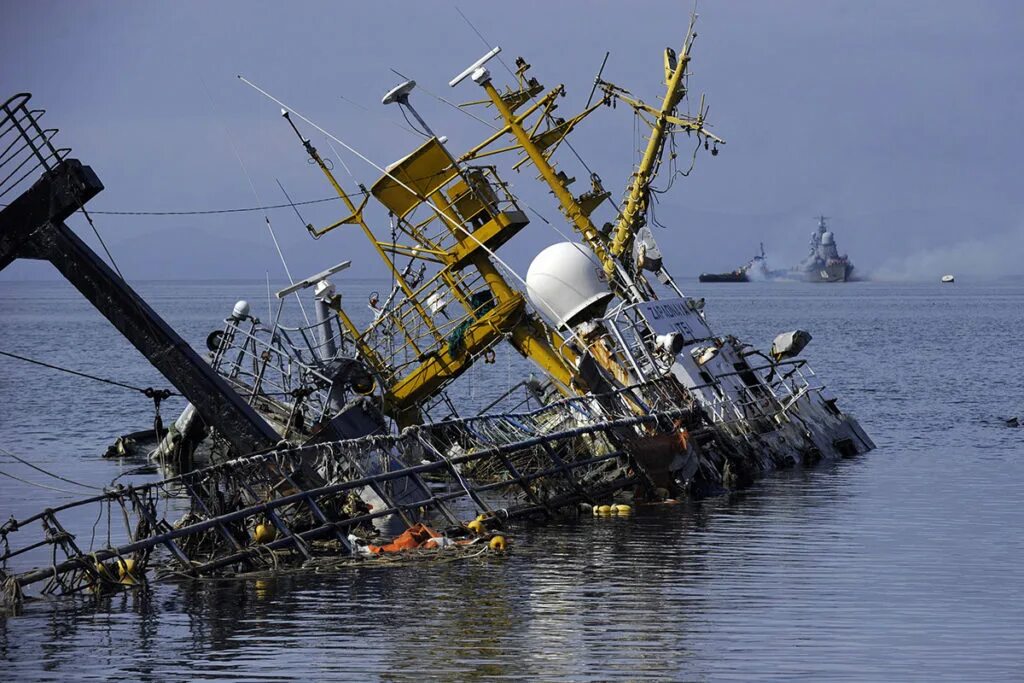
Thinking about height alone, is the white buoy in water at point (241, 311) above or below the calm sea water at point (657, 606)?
above

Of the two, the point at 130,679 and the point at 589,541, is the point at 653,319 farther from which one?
the point at 130,679

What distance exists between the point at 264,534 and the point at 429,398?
43.5 feet

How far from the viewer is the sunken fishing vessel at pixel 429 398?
25.3m

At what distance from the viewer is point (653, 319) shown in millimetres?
38375

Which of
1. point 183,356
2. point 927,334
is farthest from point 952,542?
point 927,334

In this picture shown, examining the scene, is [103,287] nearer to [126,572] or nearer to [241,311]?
[126,572]

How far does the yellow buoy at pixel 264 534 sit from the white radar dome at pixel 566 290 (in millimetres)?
14852

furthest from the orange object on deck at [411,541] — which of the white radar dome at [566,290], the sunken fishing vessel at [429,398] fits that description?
the white radar dome at [566,290]

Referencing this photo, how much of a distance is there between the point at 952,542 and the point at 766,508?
4.92m

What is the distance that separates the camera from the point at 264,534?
82.5 feet

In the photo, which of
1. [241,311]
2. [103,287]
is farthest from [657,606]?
[241,311]

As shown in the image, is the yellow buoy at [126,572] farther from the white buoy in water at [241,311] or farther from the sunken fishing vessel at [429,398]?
the white buoy in water at [241,311]

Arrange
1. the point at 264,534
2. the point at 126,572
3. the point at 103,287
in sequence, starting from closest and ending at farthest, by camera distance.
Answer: the point at 126,572 < the point at 264,534 < the point at 103,287

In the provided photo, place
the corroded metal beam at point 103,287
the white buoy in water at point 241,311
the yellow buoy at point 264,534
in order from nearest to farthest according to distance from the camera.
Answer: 1. the yellow buoy at point 264,534
2. the corroded metal beam at point 103,287
3. the white buoy in water at point 241,311
